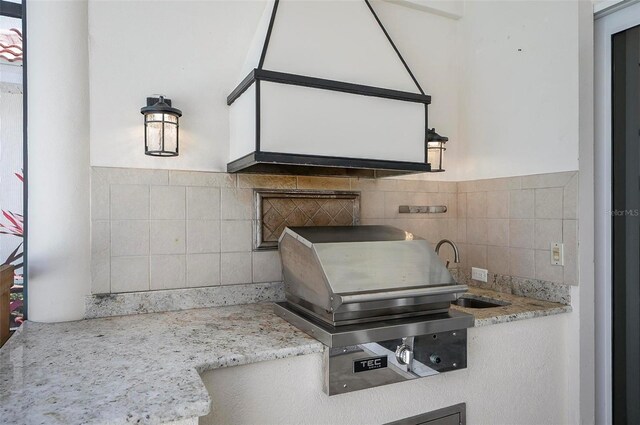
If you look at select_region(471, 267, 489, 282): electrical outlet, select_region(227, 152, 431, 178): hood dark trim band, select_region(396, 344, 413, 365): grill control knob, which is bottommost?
select_region(396, 344, 413, 365): grill control knob

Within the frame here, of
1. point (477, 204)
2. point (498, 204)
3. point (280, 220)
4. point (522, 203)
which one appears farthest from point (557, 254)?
point (280, 220)

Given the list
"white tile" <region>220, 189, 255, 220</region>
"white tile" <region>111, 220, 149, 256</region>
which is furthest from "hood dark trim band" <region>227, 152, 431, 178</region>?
"white tile" <region>111, 220, 149, 256</region>

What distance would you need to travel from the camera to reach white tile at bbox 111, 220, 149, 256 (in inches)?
74.9

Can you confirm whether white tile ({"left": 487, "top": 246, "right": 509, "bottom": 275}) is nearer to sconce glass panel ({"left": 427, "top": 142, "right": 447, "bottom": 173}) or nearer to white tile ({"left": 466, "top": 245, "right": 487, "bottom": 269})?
white tile ({"left": 466, "top": 245, "right": 487, "bottom": 269})

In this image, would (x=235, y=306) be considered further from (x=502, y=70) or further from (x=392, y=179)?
(x=502, y=70)

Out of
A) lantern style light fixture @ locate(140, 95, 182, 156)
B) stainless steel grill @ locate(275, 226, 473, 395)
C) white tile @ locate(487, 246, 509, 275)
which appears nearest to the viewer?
stainless steel grill @ locate(275, 226, 473, 395)

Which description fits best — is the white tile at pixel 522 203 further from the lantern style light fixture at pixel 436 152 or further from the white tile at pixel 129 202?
the white tile at pixel 129 202

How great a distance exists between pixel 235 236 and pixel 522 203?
5.21ft

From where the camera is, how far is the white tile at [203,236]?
2039mm

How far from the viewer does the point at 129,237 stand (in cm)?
193

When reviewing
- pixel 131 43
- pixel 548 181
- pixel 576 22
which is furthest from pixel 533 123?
pixel 131 43

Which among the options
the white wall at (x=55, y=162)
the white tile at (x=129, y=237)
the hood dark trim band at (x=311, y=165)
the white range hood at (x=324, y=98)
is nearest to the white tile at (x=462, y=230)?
the hood dark trim band at (x=311, y=165)

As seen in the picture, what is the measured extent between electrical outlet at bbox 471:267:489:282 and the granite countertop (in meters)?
0.47

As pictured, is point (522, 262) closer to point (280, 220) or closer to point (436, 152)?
point (436, 152)
